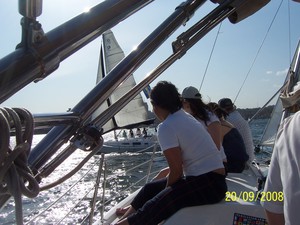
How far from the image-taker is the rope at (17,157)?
0.59m

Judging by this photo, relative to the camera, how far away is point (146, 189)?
2.40m

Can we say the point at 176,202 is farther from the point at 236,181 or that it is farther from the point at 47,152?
the point at 47,152

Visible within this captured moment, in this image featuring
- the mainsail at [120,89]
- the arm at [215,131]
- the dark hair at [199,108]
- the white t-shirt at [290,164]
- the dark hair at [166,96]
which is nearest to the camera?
the white t-shirt at [290,164]

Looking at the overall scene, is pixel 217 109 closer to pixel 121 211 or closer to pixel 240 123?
pixel 240 123

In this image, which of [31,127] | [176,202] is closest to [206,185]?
[176,202]

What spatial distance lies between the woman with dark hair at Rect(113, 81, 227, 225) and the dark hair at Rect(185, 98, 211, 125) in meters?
0.66

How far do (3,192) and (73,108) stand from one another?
13.4 inches

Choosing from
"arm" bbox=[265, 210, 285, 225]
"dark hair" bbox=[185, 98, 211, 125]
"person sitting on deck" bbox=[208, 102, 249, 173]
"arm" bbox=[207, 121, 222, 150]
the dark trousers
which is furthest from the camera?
"person sitting on deck" bbox=[208, 102, 249, 173]

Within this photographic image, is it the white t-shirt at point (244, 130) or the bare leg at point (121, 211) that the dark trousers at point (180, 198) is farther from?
the white t-shirt at point (244, 130)

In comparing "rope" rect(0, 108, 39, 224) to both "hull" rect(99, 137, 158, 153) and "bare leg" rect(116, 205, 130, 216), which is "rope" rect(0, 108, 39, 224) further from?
"hull" rect(99, 137, 158, 153)

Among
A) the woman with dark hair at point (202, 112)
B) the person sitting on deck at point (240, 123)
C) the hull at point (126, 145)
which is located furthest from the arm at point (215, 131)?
the hull at point (126, 145)

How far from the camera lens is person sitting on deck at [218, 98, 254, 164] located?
3.68 meters

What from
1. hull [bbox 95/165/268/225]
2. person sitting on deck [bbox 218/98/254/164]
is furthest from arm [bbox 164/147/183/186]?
person sitting on deck [bbox 218/98/254/164]

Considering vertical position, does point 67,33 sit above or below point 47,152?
→ above
